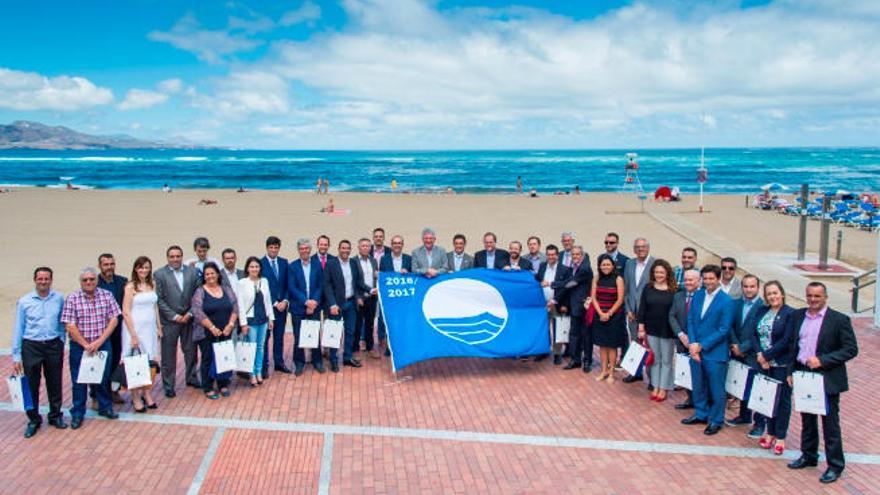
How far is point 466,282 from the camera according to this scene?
9258mm

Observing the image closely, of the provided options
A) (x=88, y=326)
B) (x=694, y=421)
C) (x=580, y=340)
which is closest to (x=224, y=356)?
(x=88, y=326)

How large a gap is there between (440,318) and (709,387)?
3.50 meters

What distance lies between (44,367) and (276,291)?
2.83 m

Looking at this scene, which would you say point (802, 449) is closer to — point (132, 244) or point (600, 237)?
point (600, 237)

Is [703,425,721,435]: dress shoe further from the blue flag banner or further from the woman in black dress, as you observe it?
the blue flag banner

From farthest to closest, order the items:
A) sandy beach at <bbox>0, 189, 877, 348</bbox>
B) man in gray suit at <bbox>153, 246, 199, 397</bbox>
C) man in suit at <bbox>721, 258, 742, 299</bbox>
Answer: sandy beach at <bbox>0, 189, 877, 348</bbox> → man in gray suit at <bbox>153, 246, 199, 397</bbox> → man in suit at <bbox>721, 258, 742, 299</bbox>

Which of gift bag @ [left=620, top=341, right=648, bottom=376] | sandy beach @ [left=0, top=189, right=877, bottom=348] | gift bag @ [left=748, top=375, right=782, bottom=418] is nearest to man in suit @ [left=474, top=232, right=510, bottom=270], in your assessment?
gift bag @ [left=620, top=341, right=648, bottom=376]

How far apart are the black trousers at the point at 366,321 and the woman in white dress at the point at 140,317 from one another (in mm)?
2899

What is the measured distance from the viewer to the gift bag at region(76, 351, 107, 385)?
286 inches

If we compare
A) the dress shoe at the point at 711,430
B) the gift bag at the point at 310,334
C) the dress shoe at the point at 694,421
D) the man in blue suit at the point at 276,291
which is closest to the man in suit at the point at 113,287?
the man in blue suit at the point at 276,291

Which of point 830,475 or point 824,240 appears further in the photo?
point 824,240

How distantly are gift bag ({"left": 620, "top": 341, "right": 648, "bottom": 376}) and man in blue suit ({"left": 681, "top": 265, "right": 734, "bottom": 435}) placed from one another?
0.83 metres

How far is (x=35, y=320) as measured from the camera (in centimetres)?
703

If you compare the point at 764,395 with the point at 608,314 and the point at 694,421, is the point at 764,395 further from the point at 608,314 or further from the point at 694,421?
the point at 608,314
